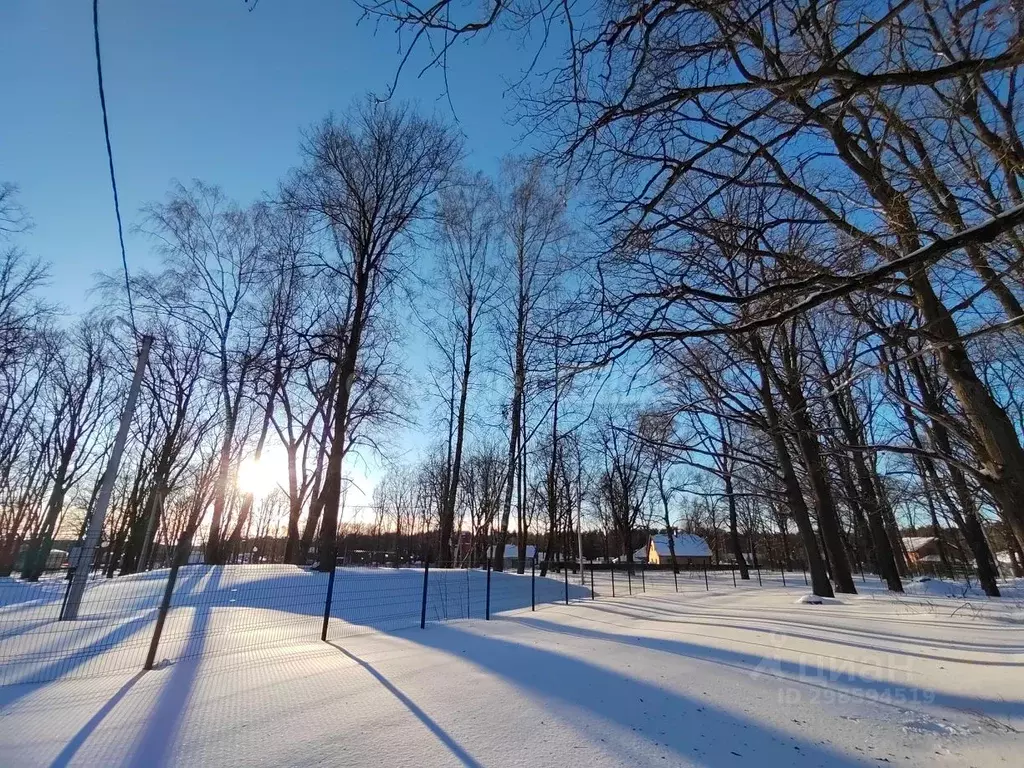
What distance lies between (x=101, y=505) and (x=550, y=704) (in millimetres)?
8650

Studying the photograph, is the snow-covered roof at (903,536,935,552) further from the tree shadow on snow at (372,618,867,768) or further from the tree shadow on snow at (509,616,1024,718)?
the tree shadow on snow at (372,618,867,768)

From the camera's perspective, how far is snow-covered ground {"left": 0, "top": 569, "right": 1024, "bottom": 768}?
266cm

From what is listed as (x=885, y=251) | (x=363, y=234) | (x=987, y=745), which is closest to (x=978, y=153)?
(x=885, y=251)

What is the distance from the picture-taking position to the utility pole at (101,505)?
6.56m

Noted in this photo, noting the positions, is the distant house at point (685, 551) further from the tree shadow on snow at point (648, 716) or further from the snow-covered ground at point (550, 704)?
the tree shadow on snow at point (648, 716)

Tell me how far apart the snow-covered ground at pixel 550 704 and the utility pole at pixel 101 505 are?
77.6 inches

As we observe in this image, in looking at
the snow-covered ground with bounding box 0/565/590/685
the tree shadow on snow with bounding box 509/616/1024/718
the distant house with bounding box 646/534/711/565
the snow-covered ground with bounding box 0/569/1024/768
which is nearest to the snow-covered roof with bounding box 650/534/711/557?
the distant house with bounding box 646/534/711/565

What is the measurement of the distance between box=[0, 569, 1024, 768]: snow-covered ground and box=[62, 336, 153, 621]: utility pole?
1.97 metres

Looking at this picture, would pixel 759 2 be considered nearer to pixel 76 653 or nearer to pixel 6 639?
pixel 76 653

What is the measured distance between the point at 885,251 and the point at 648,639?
4.80 meters

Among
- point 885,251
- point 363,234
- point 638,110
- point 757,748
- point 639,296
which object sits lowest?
point 757,748

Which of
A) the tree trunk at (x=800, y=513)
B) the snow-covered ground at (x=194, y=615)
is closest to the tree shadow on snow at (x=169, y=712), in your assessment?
the snow-covered ground at (x=194, y=615)

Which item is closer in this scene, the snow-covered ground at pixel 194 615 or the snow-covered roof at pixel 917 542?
the snow-covered ground at pixel 194 615

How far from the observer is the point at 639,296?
3.85m
